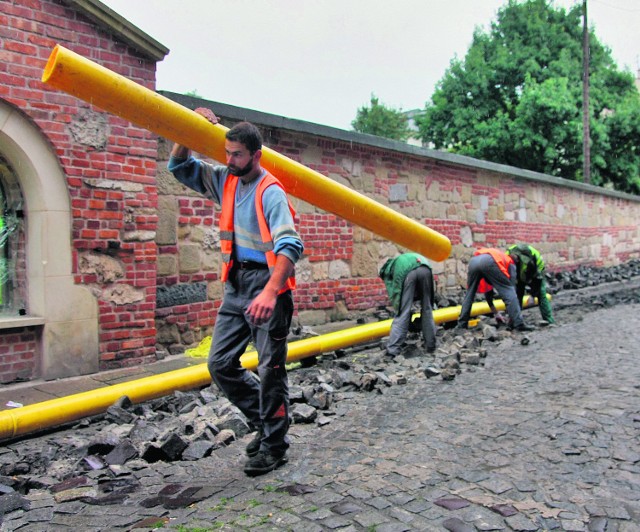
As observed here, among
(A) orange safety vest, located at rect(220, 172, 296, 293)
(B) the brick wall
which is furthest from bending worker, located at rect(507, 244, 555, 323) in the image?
(A) orange safety vest, located at rect(220, 172, 296, 293)

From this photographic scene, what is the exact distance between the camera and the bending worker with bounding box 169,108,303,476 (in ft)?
10.6

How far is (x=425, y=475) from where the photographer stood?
326 centimetres

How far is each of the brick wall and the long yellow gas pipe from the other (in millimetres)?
1094

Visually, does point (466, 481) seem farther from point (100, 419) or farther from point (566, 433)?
point (100, 419)

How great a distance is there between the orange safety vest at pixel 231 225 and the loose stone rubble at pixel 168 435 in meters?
1.14

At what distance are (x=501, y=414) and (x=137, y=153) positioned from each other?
419 centimetres

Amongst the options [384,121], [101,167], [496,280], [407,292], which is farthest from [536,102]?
[384,121]

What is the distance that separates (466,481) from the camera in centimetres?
316

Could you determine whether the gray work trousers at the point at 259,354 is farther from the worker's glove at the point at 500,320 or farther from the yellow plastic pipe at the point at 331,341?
the worker's glove at the point at 500,320

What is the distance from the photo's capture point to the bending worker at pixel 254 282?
127 inches

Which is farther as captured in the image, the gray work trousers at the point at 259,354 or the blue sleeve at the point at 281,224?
the gray work trousers at the point at 259,354

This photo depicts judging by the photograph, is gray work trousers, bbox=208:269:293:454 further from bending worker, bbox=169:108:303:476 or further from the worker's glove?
the worker's glove


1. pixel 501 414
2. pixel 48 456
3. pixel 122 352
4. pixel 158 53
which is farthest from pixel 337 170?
pixel 48 456

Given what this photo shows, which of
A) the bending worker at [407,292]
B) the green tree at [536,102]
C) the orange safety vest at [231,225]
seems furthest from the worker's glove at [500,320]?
the green tree at [536,102]
